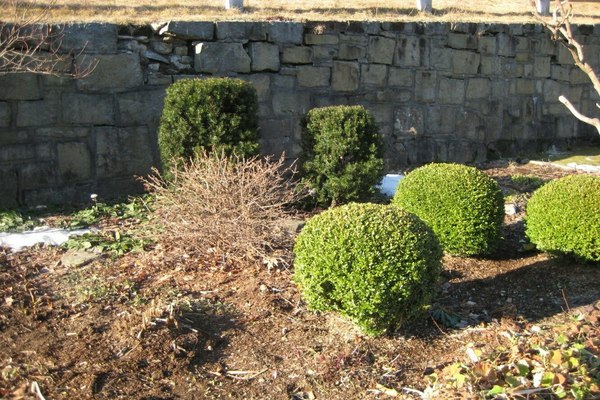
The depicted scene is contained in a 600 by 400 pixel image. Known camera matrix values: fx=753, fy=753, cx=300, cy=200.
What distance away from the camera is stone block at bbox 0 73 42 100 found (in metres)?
6.68

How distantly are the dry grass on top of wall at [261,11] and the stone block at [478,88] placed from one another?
805 millimetres

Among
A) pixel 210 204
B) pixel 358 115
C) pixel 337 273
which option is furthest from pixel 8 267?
pixel 358 115

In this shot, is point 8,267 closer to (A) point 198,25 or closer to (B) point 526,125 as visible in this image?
(A) point 198,25

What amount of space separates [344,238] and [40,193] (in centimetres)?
408

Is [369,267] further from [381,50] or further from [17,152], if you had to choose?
[381,50]

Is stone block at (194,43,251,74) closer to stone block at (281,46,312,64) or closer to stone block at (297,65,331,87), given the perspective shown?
stone block at (281,46,312,64)

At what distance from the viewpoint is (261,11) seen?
8703mm

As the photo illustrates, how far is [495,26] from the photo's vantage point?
32.0 ft

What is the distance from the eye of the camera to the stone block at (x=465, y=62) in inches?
371

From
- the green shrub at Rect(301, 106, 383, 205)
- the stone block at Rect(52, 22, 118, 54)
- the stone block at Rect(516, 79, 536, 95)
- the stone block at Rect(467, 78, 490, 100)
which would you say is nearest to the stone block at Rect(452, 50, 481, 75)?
the stone block at Rect(467, 78, 490, 100)

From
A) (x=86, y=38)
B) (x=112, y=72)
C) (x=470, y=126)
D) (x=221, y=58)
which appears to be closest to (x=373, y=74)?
(x=470, y=126)

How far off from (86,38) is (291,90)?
7.32 ft

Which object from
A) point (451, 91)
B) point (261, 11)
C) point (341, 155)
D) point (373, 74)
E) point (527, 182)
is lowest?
point (527, 182)

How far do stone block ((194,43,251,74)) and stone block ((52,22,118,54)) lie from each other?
865 millimetres
